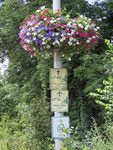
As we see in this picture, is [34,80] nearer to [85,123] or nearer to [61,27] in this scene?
[85,123]

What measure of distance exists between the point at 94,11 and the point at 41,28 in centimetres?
270

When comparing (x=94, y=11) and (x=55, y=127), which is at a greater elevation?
(x=94, y=11)

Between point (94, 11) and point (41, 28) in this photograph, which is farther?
point (94, 11)

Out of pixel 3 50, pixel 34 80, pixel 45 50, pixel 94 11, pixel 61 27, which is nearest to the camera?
pixel 61 27

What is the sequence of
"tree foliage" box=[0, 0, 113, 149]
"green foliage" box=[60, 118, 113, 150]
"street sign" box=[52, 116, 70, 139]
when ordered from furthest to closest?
"tree foliage" box=[0, 0, 113, 149] < "street sign" box=[52, 116, 70, 139] < "green foliage" box=[60, 118, 113, 150]

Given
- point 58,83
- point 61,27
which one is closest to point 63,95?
point 58,83

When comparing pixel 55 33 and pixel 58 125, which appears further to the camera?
pixel 58 125

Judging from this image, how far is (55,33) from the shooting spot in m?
2.04

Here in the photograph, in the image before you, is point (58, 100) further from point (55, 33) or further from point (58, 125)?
point (55, 33)

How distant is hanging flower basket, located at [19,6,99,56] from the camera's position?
2.05 metres

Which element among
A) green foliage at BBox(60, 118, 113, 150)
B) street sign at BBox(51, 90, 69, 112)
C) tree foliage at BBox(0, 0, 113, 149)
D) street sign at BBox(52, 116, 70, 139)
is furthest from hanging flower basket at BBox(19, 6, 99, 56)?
tree foliage at BBox(0, 0, 113, 149)

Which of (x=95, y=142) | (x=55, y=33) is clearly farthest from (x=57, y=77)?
(x=95, y=142)

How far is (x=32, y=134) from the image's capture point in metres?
3.92

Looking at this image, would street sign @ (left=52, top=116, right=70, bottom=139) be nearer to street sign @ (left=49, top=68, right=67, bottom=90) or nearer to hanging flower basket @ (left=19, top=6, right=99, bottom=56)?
street sign @ (left=49, top=68, right=67, bottom=90)
